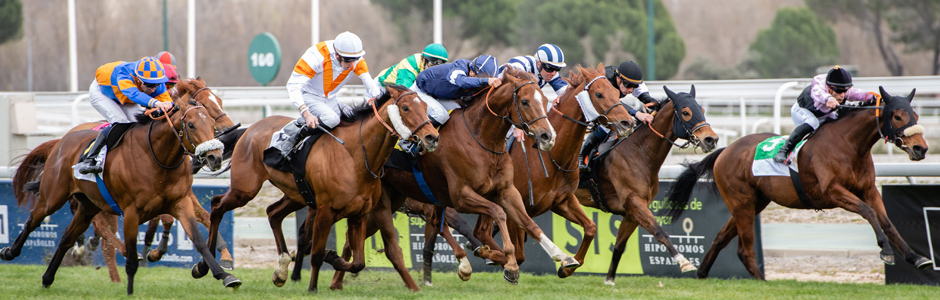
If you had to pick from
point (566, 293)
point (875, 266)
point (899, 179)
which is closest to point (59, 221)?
point (566, 293)

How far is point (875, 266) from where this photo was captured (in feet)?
28.9

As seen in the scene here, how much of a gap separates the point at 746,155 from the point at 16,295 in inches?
246

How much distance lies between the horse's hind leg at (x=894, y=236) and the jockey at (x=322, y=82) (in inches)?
158

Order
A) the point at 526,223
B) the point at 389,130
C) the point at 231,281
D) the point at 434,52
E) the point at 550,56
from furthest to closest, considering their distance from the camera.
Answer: the point at 434,52, the point at 550,56, the point at 231,281, the point at 389,130, the point at 526,223

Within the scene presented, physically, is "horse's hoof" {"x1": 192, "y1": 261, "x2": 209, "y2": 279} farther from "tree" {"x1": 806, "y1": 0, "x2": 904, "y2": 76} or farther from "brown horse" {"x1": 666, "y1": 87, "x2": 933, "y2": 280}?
"tree" {"x1": 806, "y1": 0, "x2": 904, "y2": 76}

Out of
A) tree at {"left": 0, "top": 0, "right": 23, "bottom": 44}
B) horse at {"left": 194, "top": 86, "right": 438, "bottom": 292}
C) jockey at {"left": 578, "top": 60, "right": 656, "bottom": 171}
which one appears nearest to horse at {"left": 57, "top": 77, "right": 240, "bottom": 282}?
horse at {"left": 194, "top": 86, "right": 438, "bottom": 292}

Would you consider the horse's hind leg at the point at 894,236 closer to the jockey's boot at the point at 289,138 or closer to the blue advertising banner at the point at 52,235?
the jockey's boot at the point at 289,138

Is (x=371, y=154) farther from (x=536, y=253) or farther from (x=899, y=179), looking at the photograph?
(x=899, y=179)

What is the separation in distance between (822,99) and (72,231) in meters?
6.23

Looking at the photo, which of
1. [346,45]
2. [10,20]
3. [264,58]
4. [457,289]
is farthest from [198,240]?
[10,20]

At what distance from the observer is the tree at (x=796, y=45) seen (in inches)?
1241

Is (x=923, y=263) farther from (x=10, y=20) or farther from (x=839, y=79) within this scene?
(x=10, y=20)

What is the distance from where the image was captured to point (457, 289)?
7.31 metres

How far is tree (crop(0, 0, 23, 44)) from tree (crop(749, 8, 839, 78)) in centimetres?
2594
